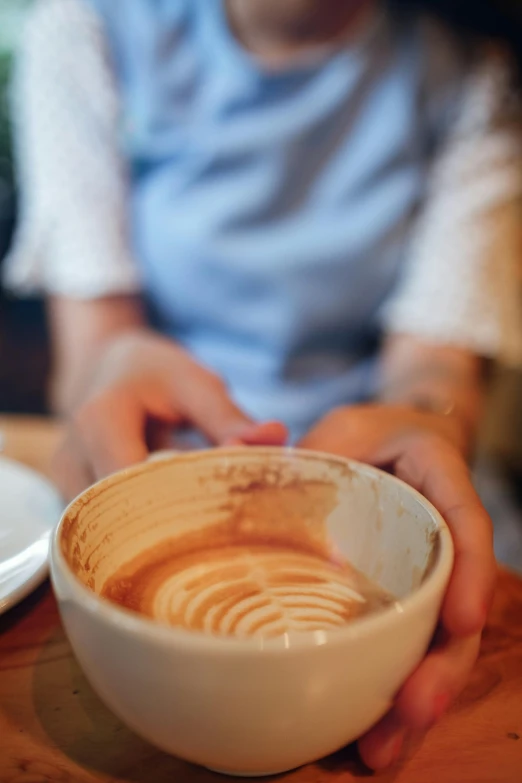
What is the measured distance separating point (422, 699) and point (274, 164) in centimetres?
71

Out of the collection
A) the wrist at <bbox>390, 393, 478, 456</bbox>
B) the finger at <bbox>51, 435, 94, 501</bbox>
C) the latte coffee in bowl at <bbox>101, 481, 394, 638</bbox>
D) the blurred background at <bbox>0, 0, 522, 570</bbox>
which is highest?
the latte coffee in bowl at <bbox>101, 481, 394, 638</bbox>

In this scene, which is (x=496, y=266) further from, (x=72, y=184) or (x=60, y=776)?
(x=60, y=776)

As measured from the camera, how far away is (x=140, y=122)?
908 mm

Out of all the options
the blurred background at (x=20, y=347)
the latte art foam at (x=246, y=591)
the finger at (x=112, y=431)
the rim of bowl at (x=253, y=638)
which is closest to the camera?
the rim of bowl at (x=253, y=638)

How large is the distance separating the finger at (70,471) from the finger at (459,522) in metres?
0.23

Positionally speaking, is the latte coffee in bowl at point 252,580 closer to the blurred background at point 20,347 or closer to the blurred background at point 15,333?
the blurred background at point 20,347

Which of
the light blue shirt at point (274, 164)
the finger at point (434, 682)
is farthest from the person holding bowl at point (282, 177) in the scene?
the finger at point (434, 682)

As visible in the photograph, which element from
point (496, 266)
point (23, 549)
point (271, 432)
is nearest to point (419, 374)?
point (496, 266)

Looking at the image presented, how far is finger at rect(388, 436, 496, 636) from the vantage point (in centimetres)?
31

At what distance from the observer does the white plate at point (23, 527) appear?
0.40 metres

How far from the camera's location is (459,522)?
35 centimetres

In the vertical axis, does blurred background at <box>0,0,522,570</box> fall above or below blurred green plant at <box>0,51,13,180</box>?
below

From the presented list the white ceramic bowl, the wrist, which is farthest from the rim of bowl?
the wrist

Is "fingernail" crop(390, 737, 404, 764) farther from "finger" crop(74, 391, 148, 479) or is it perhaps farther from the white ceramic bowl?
"finger" crop(74, 391, 148, 479)
